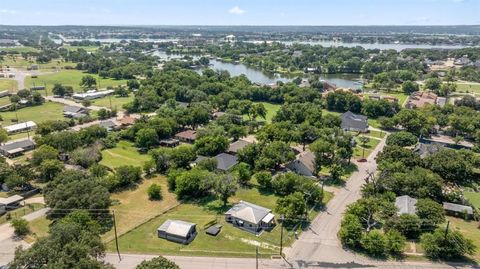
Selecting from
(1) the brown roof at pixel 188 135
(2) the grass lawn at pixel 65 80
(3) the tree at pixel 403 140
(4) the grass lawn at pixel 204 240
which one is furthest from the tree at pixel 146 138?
(2) the grass lawn at pixel 65 80

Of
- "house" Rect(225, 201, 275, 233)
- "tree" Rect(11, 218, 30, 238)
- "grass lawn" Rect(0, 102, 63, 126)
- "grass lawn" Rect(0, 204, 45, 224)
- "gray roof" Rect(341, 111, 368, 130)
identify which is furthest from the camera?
"grass lawn" Rect(0, 102, 63, 126)

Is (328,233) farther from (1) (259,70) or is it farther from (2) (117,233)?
(1) (259,70)

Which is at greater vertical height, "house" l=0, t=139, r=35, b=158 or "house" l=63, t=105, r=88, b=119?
"house" l=63, t=105, r=88, b=119

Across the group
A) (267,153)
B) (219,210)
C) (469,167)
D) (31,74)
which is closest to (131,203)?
(219,210)

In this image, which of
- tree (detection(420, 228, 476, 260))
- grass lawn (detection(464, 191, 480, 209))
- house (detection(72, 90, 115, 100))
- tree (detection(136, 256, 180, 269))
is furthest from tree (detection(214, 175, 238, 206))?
house (detection(72, 90, 115, 100))

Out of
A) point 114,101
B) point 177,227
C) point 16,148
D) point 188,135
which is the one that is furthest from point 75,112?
point 177,227

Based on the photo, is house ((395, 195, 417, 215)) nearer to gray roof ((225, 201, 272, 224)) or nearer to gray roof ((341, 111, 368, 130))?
gray roof ((225, 201, 272, 224))
